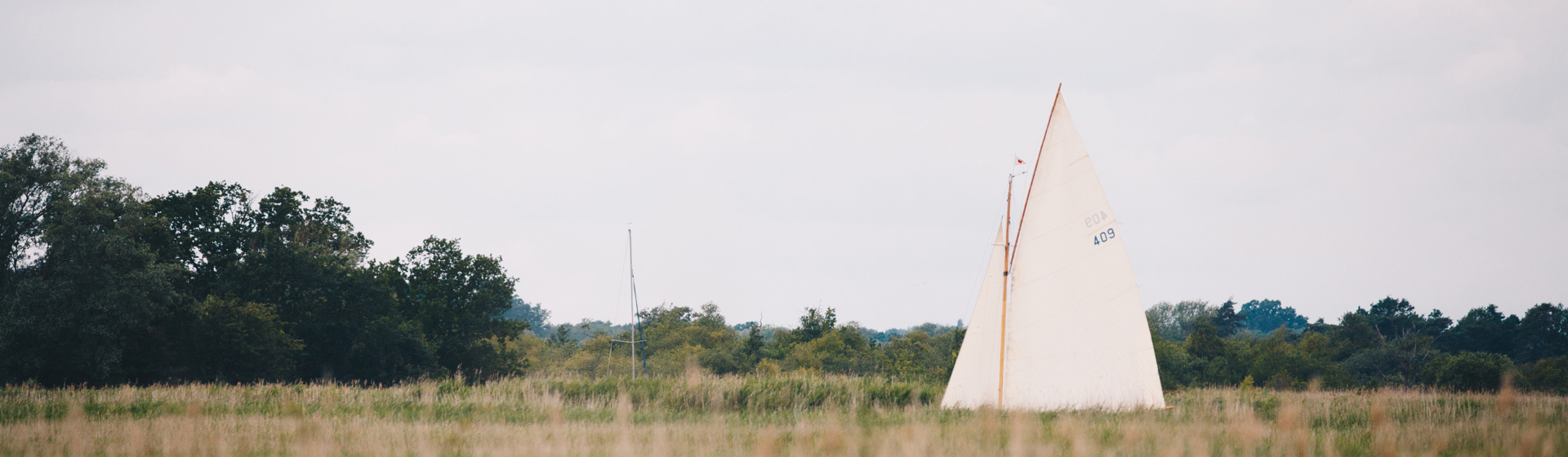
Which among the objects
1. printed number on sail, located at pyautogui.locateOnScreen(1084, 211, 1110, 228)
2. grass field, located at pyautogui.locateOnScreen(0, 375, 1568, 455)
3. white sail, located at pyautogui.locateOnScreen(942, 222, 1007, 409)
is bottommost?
grass field, located at pyautogui.locateOnScreen(0, 375, 1568, 455)

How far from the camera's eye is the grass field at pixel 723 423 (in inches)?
496

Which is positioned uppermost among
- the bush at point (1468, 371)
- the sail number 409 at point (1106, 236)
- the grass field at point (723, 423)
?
the sail number 409 at point (1106, 236)

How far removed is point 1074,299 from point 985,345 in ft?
6.86

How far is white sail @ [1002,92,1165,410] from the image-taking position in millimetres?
17766

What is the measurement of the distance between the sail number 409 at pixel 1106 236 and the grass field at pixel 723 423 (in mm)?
3445

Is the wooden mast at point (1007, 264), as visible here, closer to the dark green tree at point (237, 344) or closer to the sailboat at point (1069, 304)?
the sailboat at point (1069, 304)

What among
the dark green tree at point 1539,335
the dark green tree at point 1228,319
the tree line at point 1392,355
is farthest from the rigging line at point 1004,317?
the dark green tree at point 1228,319

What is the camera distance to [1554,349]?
75062mm

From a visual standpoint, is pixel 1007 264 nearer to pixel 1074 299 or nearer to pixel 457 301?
pixel 1074 299

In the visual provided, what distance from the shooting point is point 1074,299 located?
58.5ft

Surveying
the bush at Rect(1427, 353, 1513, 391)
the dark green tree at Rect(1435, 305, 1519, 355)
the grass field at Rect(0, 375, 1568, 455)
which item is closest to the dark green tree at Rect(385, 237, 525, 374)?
the grass field at Rect(0, 375, 1568, 455)

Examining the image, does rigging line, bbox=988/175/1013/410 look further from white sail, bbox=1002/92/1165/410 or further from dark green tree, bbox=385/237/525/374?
dark green tree, bbox=385/237/525/374

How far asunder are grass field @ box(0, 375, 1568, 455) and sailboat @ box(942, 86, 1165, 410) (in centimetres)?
80

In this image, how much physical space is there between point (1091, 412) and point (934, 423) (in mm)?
3827
